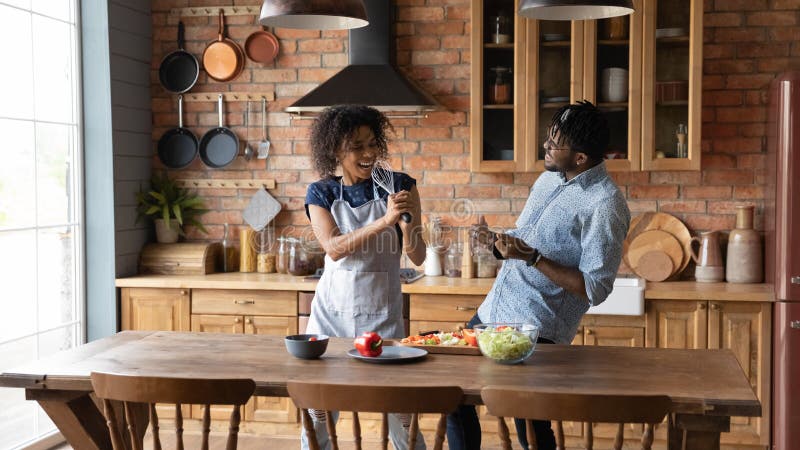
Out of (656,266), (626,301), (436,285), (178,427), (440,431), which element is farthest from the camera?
(656,266)

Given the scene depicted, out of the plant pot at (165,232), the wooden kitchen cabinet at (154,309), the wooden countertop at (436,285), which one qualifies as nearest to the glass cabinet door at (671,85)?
the wooden countertop at (436,285)

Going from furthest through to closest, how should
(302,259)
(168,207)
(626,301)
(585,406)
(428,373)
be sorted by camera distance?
1. (168,207)
2. (302,259)
3. (626,301)
4. (428,373)
5. (585,406)

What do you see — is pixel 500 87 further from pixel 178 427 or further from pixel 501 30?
pixel 178 427

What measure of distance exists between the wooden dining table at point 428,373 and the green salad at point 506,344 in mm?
34

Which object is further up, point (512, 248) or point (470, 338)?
point (512, 248)

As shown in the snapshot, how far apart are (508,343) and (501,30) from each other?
8.22 feet

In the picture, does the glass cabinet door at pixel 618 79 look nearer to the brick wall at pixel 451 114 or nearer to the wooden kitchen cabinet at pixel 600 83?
the wooden kitchen cabinet at pixel 600 83

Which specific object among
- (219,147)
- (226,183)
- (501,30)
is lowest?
(226,183)

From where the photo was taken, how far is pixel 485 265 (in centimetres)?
480

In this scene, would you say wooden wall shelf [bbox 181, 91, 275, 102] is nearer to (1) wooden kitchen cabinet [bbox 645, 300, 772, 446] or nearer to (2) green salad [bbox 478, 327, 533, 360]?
(1) wooden kitchen cabinet [bbox 645, 300, 772, 446]

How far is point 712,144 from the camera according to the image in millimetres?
4836

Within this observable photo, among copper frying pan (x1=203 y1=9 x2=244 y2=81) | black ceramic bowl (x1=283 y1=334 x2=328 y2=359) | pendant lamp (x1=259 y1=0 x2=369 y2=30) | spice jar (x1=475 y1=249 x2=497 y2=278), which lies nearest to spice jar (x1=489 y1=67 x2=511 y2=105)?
spice jar (x1=475 y1=249 x2=497 y2=278)

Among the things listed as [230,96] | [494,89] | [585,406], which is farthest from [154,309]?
[585,406]

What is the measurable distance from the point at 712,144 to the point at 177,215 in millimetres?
2997
